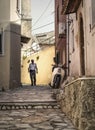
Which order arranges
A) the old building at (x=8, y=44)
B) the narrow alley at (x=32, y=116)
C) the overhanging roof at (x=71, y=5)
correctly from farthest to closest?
the old building at (x=8, y=44), the overhanging roof at (x=71, y=5), the narrow alley at (x=32, y=116)

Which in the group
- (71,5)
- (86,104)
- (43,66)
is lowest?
(86,104)

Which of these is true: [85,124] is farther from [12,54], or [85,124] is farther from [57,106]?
[12,54]

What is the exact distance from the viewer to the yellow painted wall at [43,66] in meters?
33.4

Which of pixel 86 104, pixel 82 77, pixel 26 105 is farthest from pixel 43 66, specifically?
pixel 86 104

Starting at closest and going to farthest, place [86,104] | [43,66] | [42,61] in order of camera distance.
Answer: [86,104] < [43,66] < [42,61]

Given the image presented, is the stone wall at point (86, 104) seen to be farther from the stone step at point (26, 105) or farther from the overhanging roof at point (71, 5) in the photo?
the overhanging roof at point (71, 5)

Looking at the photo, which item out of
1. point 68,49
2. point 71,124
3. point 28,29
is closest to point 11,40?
point 68,49

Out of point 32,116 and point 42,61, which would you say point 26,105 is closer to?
point 32,116

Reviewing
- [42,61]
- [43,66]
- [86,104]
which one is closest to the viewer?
[86,104]

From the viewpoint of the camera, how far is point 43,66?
3397 cm

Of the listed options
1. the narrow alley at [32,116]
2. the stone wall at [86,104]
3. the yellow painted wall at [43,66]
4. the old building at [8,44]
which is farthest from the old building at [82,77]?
the yellow painted wall at [43,66]

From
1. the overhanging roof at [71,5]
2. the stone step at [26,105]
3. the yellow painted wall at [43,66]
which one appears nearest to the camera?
the stone step at [26,105]

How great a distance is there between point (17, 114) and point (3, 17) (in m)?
10.4

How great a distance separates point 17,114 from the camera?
1163 cm
